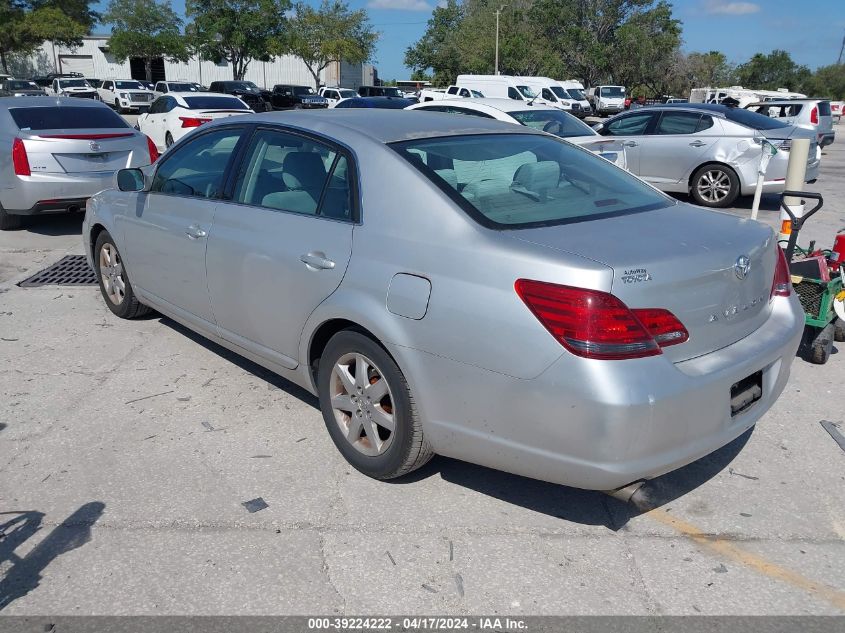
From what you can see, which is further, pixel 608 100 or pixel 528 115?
pixel 608 100

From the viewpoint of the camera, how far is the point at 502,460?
295 cm

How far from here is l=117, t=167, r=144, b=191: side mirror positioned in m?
5.03

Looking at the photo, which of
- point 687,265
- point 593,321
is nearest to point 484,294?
point 593,321

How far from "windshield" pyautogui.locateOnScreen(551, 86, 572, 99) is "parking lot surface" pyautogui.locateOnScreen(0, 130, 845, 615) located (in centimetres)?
3407

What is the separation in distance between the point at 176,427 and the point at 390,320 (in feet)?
5.44

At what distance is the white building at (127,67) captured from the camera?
203 ft

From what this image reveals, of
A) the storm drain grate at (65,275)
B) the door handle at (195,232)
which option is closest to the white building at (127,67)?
the storm drain grate at (65,275)

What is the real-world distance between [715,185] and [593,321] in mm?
9708

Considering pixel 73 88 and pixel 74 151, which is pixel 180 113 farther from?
pixel 73 88

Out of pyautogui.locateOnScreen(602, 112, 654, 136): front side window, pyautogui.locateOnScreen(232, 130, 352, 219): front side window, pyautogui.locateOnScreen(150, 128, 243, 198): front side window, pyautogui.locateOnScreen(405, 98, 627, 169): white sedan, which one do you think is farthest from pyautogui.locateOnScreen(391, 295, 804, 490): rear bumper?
pyautogui.locateOnScreen(602, 112, 654, 136): front side window

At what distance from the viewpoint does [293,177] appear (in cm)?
392

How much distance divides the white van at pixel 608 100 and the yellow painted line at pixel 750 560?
4187cm

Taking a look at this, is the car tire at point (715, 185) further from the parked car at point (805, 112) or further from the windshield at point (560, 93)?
the windshield at point (560, 93)

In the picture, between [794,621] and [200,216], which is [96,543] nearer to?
[200,216]
